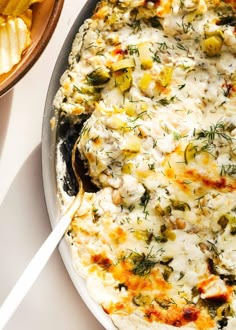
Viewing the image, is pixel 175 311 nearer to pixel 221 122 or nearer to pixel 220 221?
pixel 220 221

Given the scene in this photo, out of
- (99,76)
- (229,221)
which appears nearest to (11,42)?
(99,76)

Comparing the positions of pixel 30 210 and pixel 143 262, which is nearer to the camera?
pixel 143 262

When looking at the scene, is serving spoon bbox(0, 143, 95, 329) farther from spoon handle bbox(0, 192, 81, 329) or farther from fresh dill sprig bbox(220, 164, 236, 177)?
fresh dill sprig bbox(220, 164, 236, 177)

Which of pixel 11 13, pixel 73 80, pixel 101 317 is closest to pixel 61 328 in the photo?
pixel 101 317

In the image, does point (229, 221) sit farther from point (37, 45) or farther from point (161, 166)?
point (37, 45)

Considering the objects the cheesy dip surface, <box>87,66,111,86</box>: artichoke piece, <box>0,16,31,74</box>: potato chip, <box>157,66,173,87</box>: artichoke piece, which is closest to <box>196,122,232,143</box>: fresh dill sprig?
the cheesy dip surface

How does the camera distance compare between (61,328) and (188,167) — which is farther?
(61,328)

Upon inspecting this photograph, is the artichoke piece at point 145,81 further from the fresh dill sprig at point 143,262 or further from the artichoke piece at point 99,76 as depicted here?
the fresh dill sprig at point 143,262
